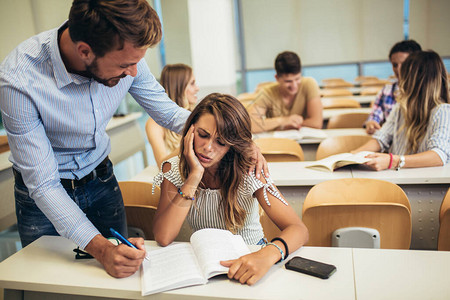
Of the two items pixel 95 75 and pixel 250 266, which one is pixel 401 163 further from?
pixel 95 75

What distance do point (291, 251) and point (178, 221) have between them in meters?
0.45

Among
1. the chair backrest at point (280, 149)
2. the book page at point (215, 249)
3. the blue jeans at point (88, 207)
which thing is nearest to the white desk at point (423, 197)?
the chair backrest at point (280, 149)

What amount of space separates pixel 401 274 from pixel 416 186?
1.19 m

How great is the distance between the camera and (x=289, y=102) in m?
3.95

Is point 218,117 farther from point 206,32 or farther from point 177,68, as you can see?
point 206,32

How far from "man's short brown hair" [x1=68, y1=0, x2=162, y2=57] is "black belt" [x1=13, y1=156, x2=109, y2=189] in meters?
0.62

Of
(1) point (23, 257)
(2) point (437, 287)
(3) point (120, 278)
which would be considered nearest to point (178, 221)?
(3) point (120, 278)

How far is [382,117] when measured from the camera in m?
3.83

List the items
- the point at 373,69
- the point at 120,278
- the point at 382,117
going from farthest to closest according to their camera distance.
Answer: the point at 373,69 < the point at 382,117 < the point at 120,278

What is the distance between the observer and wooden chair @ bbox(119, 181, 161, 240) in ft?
6.91

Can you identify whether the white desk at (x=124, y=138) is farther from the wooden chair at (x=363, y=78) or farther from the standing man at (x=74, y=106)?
the wooden chair at (x=363, y=78)

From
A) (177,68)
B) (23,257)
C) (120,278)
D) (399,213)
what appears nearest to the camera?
(120,278)

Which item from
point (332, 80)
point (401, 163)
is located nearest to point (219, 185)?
point (401, 163)

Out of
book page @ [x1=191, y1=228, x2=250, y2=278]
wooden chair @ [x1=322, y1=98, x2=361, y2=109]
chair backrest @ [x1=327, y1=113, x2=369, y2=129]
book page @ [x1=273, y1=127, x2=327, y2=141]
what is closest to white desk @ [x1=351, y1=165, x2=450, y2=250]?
book page @ [x1=273, y1=127, x2=327, y2=141]
